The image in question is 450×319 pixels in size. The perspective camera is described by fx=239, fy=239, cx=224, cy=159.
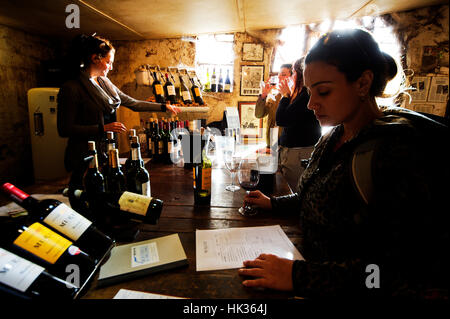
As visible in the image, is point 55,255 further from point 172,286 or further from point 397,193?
point 397,193

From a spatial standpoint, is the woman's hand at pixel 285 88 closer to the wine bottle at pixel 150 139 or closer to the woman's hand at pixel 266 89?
the woman's hand at pixel 266 89

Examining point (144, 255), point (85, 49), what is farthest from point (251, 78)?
point (144, 255)

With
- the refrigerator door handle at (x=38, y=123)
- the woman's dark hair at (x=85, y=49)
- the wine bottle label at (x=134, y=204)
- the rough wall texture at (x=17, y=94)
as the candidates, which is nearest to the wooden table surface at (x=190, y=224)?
the wine bottle label at (x=134, y=204)

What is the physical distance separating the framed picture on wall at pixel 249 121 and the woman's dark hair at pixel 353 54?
10.5ft

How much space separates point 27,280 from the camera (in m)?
0.49

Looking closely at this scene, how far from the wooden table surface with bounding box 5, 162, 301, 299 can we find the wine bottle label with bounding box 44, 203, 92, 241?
16 centimetres

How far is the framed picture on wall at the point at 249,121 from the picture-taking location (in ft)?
13.3

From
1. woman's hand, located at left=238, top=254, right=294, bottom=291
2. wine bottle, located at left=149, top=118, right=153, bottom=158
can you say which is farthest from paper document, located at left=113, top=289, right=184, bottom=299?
wine bottle, located at left=149, top=118, right=153, bottom=158

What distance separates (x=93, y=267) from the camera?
2.24 ft

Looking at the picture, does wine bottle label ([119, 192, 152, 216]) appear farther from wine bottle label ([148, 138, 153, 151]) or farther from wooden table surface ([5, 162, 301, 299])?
wine bottle label ([148, 138, 153, 151])

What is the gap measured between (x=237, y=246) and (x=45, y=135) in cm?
404

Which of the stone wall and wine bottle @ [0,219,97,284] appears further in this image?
the stone wall

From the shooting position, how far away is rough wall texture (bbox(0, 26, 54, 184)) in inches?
138

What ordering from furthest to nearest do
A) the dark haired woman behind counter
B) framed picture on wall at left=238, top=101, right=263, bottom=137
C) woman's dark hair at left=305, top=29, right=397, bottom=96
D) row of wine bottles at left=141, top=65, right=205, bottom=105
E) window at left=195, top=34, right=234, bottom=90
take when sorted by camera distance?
framed picture on wall at left=238, top=101, right=263, bottom=137
window at left=195, top=34, right=234, bottom=90
row of wine bottles at left=141, top=65, right=205, bottom=105
the dark haired woman behind counter
woman's dark hair at left=305, top=29, right=397, bottom=96
